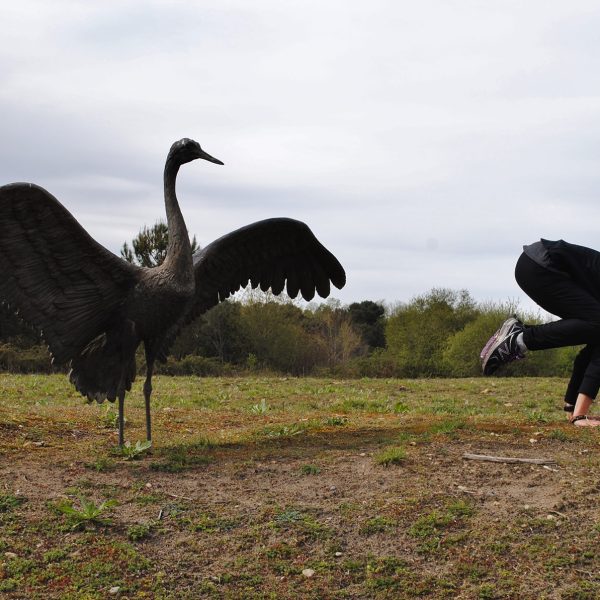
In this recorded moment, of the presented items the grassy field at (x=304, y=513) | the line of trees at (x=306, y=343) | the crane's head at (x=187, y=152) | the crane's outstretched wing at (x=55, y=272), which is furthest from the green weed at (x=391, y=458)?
the line of trees at (x=306, y=343)

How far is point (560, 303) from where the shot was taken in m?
7.64

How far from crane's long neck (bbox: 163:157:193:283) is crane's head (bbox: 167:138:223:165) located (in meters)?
0.06

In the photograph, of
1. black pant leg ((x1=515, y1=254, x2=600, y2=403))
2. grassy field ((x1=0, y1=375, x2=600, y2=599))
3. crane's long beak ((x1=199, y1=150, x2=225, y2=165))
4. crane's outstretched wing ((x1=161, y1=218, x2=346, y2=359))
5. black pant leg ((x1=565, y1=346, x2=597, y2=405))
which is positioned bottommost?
grassy field ((x1=0, y1=375, x2=600, y2=599))

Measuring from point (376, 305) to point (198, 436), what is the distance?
43.8m

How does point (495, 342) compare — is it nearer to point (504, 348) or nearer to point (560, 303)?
point (504, 348)

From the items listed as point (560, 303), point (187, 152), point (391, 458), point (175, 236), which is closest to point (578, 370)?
point (560, 303)

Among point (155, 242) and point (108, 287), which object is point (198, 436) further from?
point (155, 242)

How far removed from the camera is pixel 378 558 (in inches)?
211

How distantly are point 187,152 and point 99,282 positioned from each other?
1430mm

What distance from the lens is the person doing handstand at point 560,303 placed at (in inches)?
298

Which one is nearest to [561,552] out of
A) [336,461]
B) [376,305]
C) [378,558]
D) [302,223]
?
[378,558]

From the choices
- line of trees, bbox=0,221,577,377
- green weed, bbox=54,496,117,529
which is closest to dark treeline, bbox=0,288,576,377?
line of trees, bbox=0,221,577,377

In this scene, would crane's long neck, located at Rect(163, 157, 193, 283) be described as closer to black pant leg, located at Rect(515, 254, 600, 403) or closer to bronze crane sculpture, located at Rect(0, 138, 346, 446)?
bronze crane sculpture, located at Rect(0, 138, 346, 446)

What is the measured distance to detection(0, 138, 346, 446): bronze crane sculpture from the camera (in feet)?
21.8
